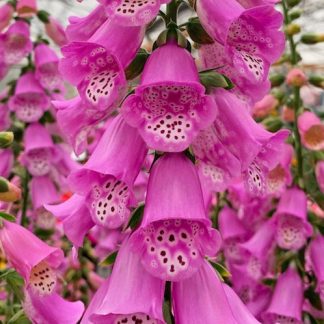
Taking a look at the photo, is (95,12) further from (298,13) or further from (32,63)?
(32,63)

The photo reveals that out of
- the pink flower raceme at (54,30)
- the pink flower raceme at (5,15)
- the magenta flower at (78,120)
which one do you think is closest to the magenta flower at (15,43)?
the pink flower raceme at (5,15)

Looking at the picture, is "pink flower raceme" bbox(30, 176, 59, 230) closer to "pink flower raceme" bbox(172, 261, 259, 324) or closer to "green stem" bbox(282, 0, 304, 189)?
"green stem" bbox(282, 0, 304, 189)

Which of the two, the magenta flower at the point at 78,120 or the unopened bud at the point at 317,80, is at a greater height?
the magenta flower at the point at 78,120

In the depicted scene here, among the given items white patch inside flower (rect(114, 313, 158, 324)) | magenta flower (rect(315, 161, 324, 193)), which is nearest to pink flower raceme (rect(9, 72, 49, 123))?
magenta flower (rect(315, 161, 324, 193))

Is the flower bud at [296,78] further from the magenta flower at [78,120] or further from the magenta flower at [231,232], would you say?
the magenta flower at [78,120]

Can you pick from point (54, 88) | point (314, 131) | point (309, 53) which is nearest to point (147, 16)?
point (314, 131)

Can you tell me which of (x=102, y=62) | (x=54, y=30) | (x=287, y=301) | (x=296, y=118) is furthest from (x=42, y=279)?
(x=54, y=30)
